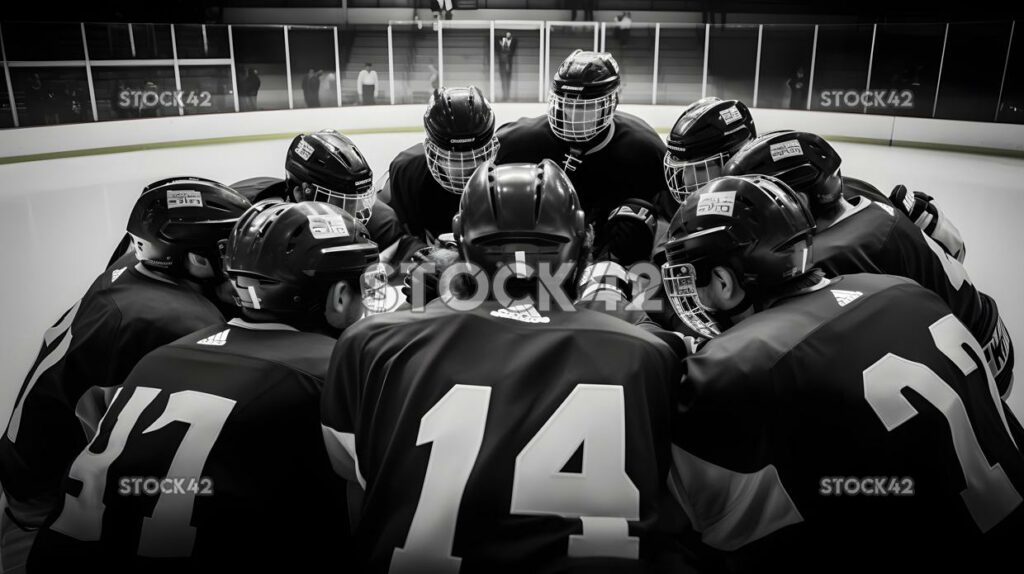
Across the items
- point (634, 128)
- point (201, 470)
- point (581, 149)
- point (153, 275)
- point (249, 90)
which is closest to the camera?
point (201, 470)

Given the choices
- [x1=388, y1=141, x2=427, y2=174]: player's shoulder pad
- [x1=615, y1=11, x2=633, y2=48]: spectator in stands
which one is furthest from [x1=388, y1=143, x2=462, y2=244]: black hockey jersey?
[x1=615, y1=11, x2=633, y2=48]: spectator in stands

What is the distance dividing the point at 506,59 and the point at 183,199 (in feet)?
48.1

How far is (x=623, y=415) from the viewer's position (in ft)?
5.57

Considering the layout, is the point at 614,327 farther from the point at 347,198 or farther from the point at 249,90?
the point at 249,90

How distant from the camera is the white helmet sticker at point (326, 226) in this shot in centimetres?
235

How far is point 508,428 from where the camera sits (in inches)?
65.9

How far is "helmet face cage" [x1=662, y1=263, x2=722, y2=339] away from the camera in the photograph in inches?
93.4

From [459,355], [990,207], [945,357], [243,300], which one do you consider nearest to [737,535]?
[945,357]

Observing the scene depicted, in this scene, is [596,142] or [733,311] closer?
[733,311]

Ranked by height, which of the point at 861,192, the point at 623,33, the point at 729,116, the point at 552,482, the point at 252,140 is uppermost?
the point at 623,33

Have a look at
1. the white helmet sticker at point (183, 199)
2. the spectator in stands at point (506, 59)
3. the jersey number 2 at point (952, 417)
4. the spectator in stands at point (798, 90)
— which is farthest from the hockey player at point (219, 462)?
the spectator in stands at point (506, 59)

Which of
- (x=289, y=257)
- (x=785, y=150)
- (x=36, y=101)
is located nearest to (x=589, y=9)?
(x=36, y=101)

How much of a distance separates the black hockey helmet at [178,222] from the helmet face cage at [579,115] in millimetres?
1967

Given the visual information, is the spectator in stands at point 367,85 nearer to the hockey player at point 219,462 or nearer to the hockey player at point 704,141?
the hockey player at point 704,141
